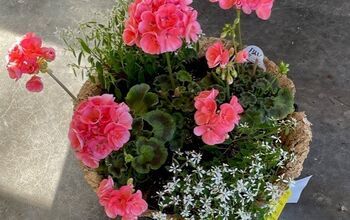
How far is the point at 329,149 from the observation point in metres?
1.74

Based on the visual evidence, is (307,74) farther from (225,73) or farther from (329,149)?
(225,73)

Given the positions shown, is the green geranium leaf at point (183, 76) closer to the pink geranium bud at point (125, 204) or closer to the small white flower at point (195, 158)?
the small white flower at point (195, 158)

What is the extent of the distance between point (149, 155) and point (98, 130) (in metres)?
0.16

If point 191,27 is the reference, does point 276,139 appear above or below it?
below

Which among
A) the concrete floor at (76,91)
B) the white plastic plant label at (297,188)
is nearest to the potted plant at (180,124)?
the white plastic plant label at (297,188)

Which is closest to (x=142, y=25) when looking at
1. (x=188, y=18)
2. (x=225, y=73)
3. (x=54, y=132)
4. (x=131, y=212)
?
(x=188, y=18)

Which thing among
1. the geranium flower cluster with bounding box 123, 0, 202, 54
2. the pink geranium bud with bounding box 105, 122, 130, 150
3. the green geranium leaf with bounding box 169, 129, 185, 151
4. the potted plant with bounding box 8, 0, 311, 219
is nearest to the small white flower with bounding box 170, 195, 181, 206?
the potted plant with bounding box 8, 0, 311, 219

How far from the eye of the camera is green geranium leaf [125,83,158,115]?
4.23 feet

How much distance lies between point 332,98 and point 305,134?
57cm

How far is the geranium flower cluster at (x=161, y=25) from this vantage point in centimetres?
111

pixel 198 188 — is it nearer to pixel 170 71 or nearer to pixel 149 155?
pixel 149 155

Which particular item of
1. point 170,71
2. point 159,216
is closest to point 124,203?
point 159,216

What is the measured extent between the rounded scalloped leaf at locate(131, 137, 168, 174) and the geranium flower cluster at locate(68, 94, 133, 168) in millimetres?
109

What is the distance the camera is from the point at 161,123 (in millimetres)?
1247
